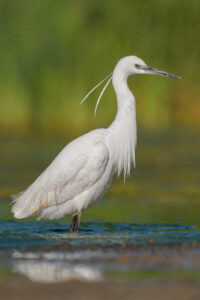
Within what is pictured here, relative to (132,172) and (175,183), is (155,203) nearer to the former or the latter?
(175,183)

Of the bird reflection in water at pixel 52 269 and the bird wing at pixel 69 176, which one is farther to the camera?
the bird wing at pixel 69 176

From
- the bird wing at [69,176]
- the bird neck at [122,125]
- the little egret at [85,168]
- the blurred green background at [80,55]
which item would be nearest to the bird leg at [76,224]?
the little egret at [85,168]

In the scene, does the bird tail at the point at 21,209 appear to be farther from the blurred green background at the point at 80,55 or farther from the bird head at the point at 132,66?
the blurred green background at the point at 80,55

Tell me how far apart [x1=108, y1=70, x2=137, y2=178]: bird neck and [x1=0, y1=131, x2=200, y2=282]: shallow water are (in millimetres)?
705

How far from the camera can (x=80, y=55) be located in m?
18.0

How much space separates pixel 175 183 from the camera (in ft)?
37.2

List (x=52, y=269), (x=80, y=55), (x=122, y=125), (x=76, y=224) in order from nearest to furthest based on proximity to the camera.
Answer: (x=52, y=269)
(x=76, y=224)
(x=122, y=125)
(x=80, y=55)

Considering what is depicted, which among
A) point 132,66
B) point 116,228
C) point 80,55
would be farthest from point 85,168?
point 80,55

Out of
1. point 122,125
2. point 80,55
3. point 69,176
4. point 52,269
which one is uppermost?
point 80,55

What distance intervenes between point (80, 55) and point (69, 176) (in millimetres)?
10461

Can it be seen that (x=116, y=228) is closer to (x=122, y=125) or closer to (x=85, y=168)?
(x=85, y=168)

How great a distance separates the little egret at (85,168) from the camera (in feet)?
25.4

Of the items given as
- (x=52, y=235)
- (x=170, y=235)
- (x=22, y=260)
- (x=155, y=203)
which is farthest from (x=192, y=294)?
(x=155, y=203)

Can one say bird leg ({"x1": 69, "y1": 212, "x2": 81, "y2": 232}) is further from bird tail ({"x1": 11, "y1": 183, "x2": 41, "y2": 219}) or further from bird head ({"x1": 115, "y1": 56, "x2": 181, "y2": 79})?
bird head ({"x1": 115, "y1": 56, "x2": 181, "y2": 79})
